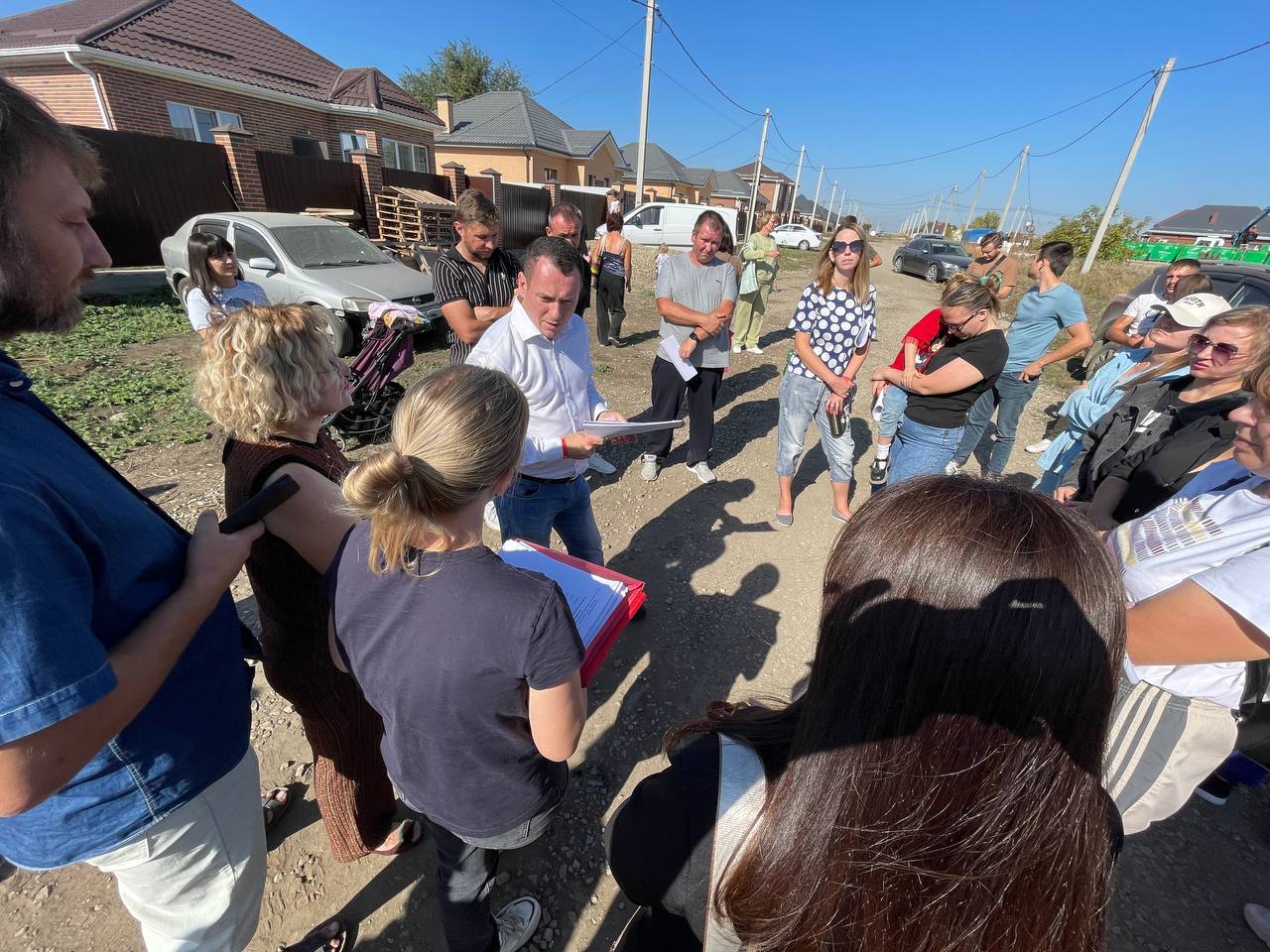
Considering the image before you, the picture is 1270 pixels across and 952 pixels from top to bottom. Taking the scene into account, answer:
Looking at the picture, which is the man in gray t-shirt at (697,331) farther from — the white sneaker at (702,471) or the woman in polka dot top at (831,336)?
the woman in polka dot top at (831,336)

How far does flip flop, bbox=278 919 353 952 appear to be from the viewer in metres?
1.73

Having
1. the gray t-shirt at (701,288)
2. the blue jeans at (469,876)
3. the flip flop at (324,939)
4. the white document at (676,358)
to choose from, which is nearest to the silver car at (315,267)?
the gray t-shirt at (701,288)

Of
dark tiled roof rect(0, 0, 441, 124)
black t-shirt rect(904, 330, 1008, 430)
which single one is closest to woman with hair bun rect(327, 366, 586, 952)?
black t-shirt rect(904, 330, 1008, 430)

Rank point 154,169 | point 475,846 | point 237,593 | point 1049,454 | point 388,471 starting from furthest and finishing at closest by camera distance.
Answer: point 154,169 → point 1049,454 → point 237,593 → point 475,846 → point 388,471

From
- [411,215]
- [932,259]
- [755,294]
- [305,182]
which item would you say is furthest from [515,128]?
[755,294]

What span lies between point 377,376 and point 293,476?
153 inches

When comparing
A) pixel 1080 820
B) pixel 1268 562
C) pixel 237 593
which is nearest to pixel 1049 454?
pixel 1268 562

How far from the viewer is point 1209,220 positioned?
56.7m

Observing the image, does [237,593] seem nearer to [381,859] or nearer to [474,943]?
[381,859]

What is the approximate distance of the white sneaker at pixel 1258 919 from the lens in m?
1.95

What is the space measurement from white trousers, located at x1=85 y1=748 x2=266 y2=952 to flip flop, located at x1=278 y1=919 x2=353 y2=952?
0.52 meters

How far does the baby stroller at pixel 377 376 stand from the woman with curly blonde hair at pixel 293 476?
338 cm

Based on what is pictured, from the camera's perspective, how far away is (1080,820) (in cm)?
77

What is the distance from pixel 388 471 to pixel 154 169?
45.0ft
